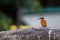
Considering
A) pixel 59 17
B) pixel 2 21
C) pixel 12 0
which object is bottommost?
pixel 59 17

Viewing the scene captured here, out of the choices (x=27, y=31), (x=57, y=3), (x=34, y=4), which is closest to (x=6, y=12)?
(x=34, y=4)

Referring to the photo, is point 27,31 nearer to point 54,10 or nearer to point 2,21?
point 2,21

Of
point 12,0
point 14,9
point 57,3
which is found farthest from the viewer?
point 57,3

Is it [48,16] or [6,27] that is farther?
[48,16]

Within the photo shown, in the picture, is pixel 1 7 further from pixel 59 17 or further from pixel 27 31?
pixel 27 31

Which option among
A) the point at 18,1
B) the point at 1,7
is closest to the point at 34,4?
the point at 18,1

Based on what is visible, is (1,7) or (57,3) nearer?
(1,7)

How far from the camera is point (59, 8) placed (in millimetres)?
8148

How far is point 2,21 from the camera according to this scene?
5.18 metres

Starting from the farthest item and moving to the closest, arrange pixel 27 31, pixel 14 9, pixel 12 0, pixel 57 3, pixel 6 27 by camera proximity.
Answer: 1. pixel 57 3
2. pixel 14 9
3. pixel 12 0
4. pixel 6 27
5. pixel 27 31

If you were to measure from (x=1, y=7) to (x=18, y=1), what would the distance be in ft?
1.30

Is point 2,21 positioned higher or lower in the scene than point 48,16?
higher

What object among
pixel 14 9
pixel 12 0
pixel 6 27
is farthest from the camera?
pixel 14 9

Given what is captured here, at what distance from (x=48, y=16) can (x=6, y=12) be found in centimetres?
258
